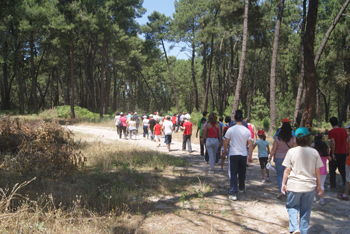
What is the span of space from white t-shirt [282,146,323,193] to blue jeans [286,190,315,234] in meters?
0.10

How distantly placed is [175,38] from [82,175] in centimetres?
2827

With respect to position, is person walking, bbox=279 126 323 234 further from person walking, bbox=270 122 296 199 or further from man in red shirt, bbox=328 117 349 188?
man in red shirt, bbox=328 117 349 188

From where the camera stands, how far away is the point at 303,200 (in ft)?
13.6

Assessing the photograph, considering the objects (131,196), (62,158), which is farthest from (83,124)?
(131,196)

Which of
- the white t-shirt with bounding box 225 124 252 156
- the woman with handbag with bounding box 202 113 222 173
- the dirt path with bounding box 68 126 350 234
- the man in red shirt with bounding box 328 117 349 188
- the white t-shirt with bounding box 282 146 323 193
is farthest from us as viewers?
the woman with handbag with bounding box 202 113 222 173

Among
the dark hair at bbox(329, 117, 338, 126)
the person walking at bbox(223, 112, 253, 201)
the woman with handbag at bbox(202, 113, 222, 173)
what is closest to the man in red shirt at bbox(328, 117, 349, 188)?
the dark hair at bbox(329, 117, 338, 126)

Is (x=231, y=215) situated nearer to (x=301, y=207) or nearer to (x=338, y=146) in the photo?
(x=301, y=207)

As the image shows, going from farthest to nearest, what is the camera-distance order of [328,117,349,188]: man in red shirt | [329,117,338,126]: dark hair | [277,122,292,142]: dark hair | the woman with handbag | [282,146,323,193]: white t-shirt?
the woman with handbag
[328,117,349,188]: man in red shirt
[329,117,338,126]: dark hair
[277,122,292,142]: dark hair
[282,146,323,193]: white t-shirt

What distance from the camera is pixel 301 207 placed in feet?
13.7

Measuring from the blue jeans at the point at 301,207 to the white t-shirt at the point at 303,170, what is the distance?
0.10 metres

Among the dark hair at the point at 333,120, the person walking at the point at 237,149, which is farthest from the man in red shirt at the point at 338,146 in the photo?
the person walking at the point at 237,149

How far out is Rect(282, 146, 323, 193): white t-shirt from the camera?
412cm

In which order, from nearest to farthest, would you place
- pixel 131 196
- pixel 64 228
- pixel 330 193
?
pixel 64 228 < pixel 131 196 < pixel 330 193

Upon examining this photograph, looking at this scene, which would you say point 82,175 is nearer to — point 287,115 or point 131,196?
point 131,196
